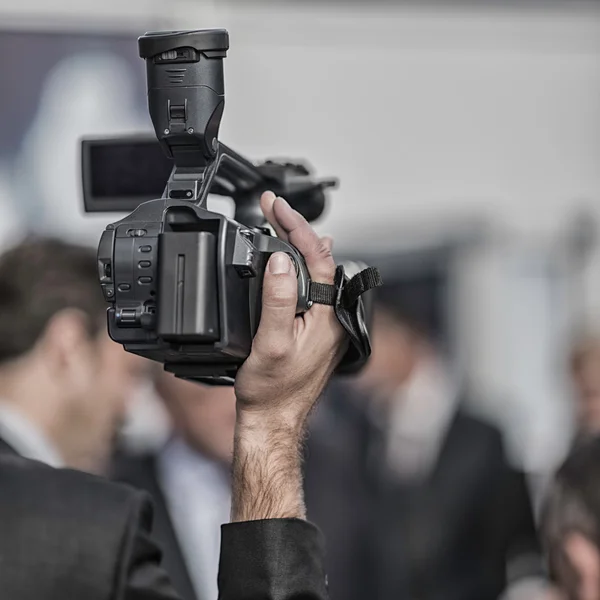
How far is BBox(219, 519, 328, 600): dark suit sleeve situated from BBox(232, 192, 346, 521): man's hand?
0.9 inches

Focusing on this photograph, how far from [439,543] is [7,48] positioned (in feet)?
8.16

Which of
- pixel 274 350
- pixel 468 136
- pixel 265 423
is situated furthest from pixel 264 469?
pixel 468 136

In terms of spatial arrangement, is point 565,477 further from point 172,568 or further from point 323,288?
point 172,568

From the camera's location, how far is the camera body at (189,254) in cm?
147

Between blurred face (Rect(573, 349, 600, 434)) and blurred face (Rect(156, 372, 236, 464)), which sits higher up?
blurred face (Rect(156, 372, 236, 464))

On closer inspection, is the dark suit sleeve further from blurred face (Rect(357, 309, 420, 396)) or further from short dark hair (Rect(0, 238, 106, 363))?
blurred face (Rect(357, 309, 420, 396))

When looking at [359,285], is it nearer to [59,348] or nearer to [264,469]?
[264,469]

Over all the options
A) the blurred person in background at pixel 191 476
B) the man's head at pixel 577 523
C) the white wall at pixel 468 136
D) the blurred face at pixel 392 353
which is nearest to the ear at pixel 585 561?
the man's head at pixel 577 523

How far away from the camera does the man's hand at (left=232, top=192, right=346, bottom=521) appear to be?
1688mm

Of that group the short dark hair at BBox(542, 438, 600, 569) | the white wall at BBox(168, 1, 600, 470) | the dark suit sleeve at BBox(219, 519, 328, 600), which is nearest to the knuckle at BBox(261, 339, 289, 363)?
the dark suit sleeve at BBox(219, 519, 328, 600)

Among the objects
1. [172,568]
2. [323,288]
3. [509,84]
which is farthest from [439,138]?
[323,288]

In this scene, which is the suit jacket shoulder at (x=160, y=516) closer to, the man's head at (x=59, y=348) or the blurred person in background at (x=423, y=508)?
the man's head at (x=59, y=348)

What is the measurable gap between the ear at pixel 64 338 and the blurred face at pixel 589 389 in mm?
2375

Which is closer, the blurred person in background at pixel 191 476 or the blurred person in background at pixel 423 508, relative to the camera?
the blurred person in background at pixel 191 476
